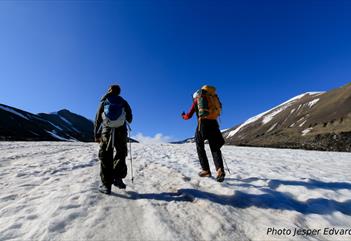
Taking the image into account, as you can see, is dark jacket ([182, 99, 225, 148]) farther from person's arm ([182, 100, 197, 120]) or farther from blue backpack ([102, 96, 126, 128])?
blue backpack ([102, 96, 126, 128])

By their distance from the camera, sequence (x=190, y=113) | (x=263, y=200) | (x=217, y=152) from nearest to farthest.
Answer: (x=263, y=200) < (x=217, y=152) < (x=190, y=113)

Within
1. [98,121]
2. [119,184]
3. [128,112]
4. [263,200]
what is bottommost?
[263,200]

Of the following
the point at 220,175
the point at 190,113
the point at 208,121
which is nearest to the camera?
the point at 220,175

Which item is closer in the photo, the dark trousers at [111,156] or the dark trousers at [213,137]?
the dark trousers at [111,156]

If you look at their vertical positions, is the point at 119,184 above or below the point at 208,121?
below

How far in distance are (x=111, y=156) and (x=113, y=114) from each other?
3.66 feet

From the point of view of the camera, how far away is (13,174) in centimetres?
844

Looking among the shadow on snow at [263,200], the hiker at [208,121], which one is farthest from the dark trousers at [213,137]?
the shadow on snow at [263,200]

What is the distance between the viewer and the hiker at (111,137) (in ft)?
20.1

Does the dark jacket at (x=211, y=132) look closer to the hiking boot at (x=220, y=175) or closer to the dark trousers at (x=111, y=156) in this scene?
the hiking boot at (x=220, y=175)

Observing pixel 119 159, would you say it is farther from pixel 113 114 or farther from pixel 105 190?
pixel 113 114

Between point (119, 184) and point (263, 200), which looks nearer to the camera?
point (263, 200)

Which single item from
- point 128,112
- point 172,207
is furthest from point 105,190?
point 128,112

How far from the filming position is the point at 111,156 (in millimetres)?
6219
